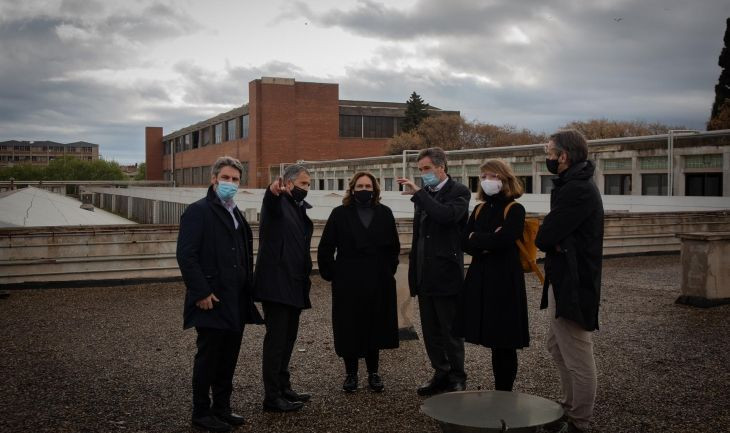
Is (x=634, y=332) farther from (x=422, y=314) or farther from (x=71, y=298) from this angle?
(x=71, y=298)

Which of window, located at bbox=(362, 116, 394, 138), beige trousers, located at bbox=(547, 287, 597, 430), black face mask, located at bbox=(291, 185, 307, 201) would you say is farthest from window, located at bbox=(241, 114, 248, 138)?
beige trousers, located at bbox=(547, 287, 597, 430)

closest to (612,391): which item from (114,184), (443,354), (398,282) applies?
(443,354)

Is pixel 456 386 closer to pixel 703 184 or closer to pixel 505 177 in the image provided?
pixel 505 177

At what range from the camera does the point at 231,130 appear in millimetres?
81375

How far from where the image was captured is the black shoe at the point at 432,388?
5.84 m

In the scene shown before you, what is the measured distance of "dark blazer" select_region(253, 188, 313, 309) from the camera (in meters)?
5.52

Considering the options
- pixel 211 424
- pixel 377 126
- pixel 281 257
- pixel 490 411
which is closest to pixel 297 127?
pixel 377 126

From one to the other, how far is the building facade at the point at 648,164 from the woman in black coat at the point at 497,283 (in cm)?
2476

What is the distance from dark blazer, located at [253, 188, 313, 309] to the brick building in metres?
61.4

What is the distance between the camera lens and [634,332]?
8336 millimetres

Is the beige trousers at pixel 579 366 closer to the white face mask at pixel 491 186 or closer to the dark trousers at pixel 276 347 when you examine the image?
the white face mask at pixel 491 186

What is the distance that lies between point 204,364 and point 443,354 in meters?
2.07

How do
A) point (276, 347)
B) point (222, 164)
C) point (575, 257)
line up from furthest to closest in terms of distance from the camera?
point (276, 347), point (222, 164), point (575, 257)

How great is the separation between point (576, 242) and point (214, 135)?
86.0m
